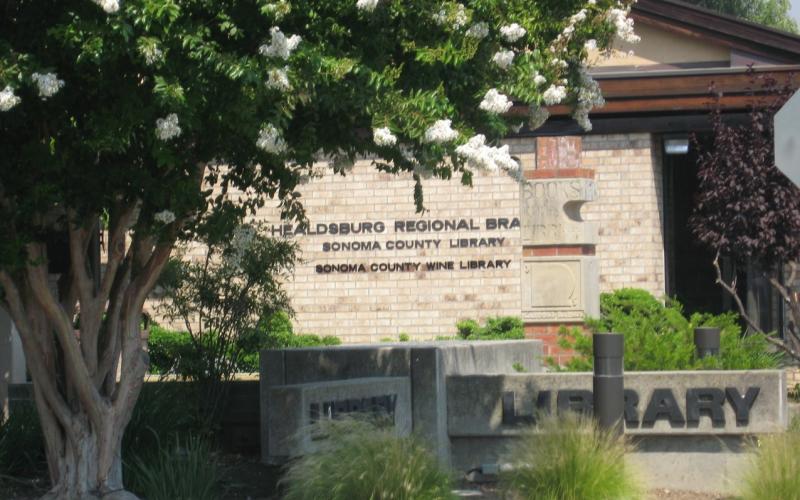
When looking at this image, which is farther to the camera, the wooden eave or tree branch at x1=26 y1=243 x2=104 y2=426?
the wooden eave

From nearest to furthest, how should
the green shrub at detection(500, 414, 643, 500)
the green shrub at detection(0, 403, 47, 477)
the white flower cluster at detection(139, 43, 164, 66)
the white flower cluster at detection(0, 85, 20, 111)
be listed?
the white flower cluster at detection(0, 85, 20, 111) → the white flower cluster at detection(139, 43, 164, 66) → the green shrub at detection(500, 414, 643, 500) → the green shrub at detection(0, 403, 47, 477)

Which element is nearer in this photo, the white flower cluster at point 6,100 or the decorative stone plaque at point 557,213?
the white flower cluster at point 6,100

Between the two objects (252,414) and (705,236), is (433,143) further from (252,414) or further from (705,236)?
(705,236)

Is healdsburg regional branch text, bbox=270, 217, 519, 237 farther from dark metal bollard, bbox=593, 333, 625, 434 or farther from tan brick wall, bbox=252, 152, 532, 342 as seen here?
dark metal bollard, bbox=593, 333, 625, 434

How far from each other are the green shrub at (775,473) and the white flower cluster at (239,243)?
12.8ft

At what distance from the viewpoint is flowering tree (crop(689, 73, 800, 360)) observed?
584 inches

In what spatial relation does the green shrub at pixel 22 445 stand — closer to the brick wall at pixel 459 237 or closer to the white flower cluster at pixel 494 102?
the white flower cluster at pixel 494 102

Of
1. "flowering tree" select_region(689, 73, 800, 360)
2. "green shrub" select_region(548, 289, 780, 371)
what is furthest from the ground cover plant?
"green shrub" select_region(548, 289, 780, 371)

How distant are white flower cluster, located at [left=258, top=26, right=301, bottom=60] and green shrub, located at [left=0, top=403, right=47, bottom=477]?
14.8 feet

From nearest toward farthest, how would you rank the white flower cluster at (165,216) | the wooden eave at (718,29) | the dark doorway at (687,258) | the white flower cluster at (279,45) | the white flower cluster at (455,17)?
the white flower cluster at (279,45) → the white flower cluster at (455,17) → the white flower cluster at (165,216) → the wooden eave at (718,29) → the dark doorway at (687,258)

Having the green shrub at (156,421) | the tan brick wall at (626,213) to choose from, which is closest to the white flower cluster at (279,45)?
the green shrub at (156,421)

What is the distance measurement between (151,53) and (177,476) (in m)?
3.52

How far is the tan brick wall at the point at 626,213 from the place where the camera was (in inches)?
733

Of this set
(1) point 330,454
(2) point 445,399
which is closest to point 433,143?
(1) point 330,454
